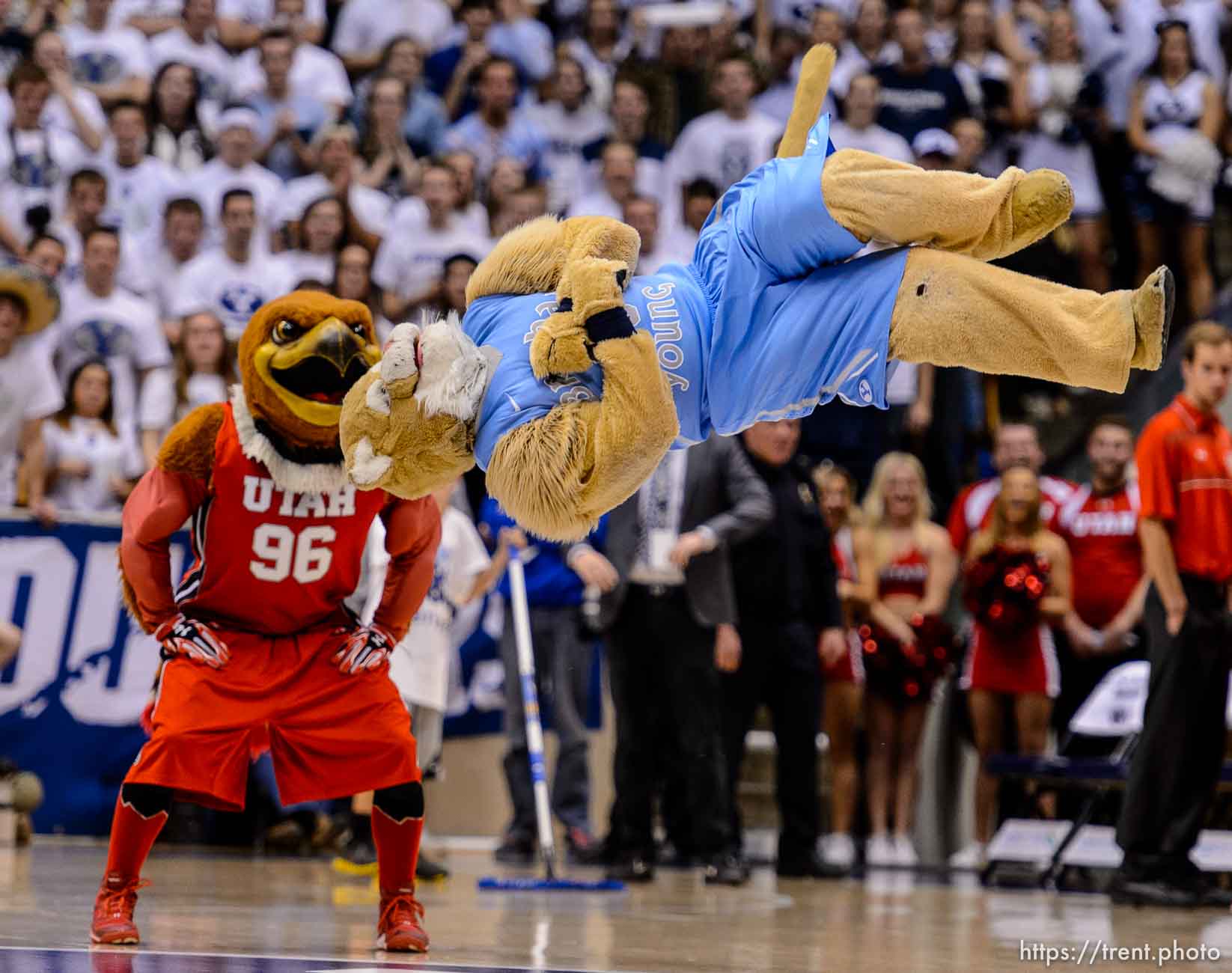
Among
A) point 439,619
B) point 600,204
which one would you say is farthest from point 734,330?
point 600,204

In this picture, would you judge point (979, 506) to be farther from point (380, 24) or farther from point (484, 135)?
point (380, 24)

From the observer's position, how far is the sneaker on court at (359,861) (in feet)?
25.1

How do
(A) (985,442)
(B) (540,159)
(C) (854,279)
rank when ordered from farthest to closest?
1. (B) (540,159)
2. (A) (985,442)
3. (C) (854,279)

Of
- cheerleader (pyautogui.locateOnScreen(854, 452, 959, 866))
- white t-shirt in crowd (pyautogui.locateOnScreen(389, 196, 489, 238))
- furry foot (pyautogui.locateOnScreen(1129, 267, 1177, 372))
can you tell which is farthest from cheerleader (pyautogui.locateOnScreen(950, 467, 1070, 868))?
furry foot (pyautogui.locateOnScreen(1129, 267, 1177, 372))

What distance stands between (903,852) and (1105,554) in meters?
1.76

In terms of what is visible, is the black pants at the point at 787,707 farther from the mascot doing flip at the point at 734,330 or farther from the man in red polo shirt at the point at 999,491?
the mascot doing flip at the point at 734,330

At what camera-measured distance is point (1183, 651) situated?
696cm

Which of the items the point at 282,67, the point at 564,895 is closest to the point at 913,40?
the point at 282,67

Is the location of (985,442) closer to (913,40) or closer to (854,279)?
(913,40)

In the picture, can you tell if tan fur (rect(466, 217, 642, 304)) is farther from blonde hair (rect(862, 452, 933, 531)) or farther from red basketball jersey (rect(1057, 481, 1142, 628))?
red basketball jersey (rect(1057, 481, 1142, 628))

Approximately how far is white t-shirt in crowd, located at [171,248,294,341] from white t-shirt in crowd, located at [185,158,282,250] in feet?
1.24

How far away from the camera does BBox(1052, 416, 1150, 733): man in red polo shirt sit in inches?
343

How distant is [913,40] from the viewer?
11.0 m

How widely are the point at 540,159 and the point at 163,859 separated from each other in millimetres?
5143
